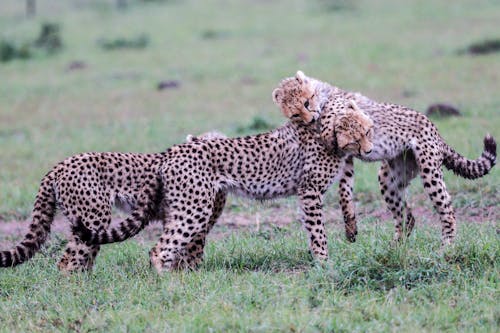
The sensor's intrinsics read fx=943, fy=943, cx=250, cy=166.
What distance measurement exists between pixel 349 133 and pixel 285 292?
1393mm

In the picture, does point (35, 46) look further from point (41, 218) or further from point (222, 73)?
point (41, 218)

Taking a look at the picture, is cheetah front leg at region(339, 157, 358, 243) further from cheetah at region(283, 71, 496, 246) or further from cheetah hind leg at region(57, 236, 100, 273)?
cheetah hind leg at region(57, 236, 100, 273)

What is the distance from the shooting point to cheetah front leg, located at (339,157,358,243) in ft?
20.0

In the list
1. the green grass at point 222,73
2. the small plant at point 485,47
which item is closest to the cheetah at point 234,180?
the green grass at point 222,73

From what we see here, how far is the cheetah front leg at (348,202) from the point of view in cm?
610

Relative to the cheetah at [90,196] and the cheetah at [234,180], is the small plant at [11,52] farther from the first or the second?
the cheetah at [90,196]

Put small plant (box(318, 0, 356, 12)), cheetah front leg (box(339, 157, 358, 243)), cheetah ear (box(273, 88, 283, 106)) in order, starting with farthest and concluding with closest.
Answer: small plant (box(318, 0, 356, 12))
cheetah ear (box(273, 88, 283, 106))
cheetah front leg (box(339, 157, 358, 243))

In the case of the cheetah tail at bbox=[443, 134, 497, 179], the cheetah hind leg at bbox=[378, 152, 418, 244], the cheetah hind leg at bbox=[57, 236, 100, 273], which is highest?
the cheetah tail at bbox=[443, 134, 497, 179]

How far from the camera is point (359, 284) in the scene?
5.16 meters

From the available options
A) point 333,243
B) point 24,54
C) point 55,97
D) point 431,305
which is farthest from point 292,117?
point 24,54

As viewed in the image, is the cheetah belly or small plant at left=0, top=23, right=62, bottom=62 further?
small plant at left=0, top=23, right=62, bottom=62

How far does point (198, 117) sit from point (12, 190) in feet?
11.7

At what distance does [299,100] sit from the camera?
6.34 m

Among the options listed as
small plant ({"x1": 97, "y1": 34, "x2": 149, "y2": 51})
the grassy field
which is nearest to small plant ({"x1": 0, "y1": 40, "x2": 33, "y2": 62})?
the grassy field
